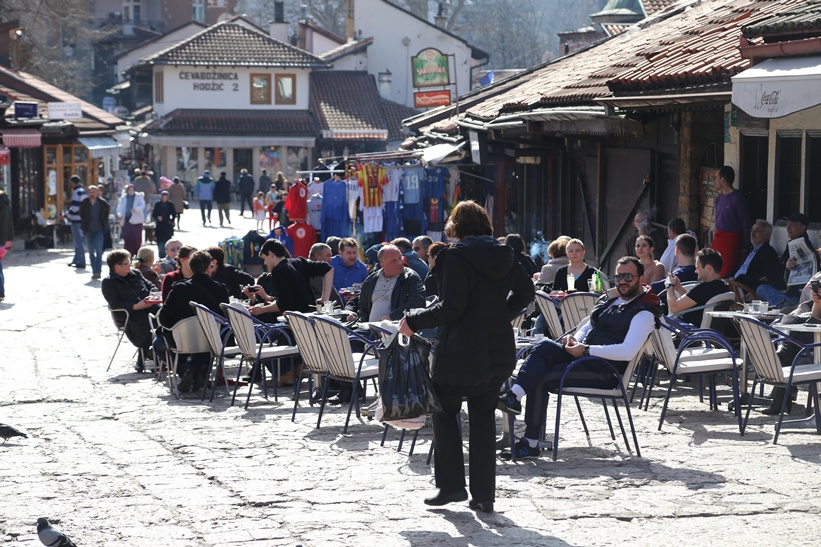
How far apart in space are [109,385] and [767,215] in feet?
21.2

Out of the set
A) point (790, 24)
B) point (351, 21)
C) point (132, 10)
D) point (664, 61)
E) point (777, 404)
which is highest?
point (132, 10)

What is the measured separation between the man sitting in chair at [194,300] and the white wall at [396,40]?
152 ft

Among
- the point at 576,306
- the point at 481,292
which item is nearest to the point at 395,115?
the point at 576,306

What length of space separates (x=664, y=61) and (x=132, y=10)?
72.6m

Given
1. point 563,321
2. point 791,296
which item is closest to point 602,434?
point 563,321

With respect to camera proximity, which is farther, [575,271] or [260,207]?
[260,207]

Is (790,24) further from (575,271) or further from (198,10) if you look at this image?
(198,10)

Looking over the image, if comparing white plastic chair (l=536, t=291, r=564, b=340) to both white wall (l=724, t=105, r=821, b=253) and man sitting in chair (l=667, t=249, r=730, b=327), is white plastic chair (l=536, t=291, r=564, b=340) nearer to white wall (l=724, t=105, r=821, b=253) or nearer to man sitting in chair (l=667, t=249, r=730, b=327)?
man sitting in chair (l=667, t=249, r=730, b=327)

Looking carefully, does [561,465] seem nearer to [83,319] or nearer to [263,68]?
[83,319]

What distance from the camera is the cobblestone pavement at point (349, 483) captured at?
6500 millimetres

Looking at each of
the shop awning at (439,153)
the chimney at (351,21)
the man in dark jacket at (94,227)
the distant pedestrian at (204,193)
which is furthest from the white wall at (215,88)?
the shop awning at (439,153)

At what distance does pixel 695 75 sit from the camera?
1131cm

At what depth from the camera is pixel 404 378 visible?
23.4 ft

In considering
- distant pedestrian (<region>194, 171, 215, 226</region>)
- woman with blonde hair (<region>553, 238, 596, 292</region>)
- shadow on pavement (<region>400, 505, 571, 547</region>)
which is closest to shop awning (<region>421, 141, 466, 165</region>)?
woman with blonde hair (<region>553, 238, 596, 292</region>)
